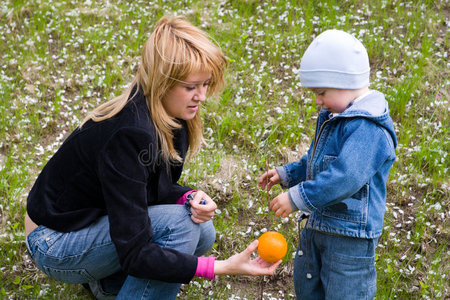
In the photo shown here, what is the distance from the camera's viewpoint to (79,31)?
19.9 feet

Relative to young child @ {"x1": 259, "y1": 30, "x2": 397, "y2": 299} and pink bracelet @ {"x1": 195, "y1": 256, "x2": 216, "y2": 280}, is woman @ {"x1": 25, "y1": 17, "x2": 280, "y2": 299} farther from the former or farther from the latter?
young child @ {"x1": 259, "y1": 30, "x2": 397, "y2": 299}

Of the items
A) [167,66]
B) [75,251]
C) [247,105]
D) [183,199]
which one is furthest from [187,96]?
[247,105]

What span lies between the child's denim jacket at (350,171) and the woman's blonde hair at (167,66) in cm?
73

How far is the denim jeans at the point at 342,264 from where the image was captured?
9.25 feet

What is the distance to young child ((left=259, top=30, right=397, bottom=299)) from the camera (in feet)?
8.52

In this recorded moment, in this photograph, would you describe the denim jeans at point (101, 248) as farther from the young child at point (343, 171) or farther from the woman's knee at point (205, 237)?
the young child at point (343, 171)

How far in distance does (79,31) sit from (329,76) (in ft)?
13.8

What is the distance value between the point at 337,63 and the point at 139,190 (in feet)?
3.99

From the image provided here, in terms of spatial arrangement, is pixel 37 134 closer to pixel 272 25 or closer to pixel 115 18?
pixel 115 18

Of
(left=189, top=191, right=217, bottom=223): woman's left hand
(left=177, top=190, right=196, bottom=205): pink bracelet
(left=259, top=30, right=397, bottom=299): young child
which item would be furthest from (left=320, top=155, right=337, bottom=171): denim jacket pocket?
(left=177, top=190, right=196, bottom=205): pink bracelet

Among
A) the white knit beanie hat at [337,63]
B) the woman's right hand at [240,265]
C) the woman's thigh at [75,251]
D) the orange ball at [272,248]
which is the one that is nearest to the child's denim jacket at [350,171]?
the white knit beanie hat at [337,63]

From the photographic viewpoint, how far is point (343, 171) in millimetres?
2562

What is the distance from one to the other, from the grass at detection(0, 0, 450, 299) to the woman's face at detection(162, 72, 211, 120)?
1297 mm

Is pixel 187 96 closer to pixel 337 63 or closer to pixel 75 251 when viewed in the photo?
pixel 337 63
